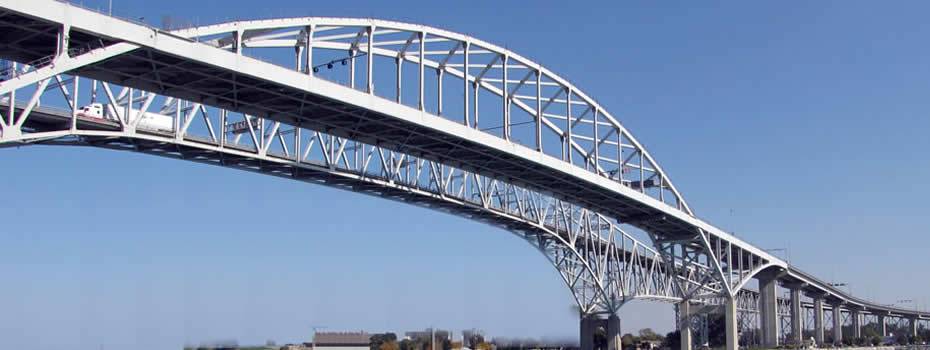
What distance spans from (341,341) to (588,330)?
39944 millimetres

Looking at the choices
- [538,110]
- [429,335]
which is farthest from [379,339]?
[538,110]

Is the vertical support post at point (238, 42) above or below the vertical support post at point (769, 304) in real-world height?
above

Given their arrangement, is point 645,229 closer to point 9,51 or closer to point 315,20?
point 315,20

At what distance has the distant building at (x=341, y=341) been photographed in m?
126

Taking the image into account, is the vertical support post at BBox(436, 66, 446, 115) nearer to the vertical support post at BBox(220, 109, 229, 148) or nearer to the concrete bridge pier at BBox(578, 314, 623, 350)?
the vertical support post at BBox(220, 109, 229, 148)

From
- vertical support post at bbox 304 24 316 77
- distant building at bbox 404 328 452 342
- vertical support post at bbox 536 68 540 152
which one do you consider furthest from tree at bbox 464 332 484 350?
vertical support post at bbox 304 24 316 77

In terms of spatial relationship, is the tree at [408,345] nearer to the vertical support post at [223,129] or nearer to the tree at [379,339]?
the tree at [379,339]

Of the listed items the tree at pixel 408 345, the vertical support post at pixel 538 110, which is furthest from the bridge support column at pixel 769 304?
the vertical support post at pixel 538 110

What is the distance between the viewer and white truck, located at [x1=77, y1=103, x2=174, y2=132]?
156 ft

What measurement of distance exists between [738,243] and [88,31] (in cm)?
7929

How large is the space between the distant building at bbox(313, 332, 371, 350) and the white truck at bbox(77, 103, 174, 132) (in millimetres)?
73499

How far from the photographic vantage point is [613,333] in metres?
101

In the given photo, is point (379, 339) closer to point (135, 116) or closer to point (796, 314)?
point (796, 314)

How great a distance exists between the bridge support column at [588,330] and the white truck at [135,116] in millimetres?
59223
